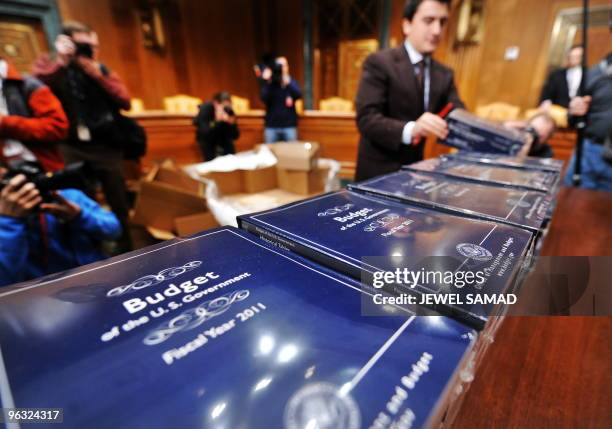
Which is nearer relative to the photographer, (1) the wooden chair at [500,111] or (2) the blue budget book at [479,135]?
(2) the blue budget book at [479,135]

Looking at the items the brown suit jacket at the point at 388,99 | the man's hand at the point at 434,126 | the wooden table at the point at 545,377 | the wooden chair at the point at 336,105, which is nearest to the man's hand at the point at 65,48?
the brown suit jacket at the point at 388,99

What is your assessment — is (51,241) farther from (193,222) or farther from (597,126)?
(597,126)

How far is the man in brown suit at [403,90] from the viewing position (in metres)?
1.20

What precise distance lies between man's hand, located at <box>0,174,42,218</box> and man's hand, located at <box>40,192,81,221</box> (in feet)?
0.44

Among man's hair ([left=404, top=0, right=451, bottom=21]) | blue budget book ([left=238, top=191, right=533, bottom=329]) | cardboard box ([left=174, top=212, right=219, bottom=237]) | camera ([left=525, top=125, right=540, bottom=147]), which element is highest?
man's hair ([left=404, top=0, right=451, bottom=21])

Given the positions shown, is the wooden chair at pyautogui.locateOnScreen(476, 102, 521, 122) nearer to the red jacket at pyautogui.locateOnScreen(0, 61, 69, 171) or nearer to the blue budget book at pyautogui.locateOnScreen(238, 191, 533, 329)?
the blue budget book at pyautogui.locateOnScreen(238, 191, 533, 329)

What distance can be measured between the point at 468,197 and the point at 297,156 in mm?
931

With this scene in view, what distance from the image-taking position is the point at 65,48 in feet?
5.48

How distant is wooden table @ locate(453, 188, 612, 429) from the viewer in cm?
38

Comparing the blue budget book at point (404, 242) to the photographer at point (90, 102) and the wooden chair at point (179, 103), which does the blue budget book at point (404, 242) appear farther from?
the wooden chair at point (179, 103)

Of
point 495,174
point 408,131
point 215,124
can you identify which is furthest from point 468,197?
point 215,124

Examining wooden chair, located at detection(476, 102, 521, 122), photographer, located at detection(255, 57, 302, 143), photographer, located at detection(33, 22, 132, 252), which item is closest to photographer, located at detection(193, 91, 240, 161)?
photographer, located at detection(255, 57, 302, 143)

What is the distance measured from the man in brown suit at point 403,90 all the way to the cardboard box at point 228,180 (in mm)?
592

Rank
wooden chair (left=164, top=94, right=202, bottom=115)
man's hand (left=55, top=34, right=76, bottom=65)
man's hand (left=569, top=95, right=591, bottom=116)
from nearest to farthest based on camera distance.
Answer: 1. man's hand (left=569, top=95, right=591, bottom=116)
2. man's hand (left=55, top=34, right=76, bottom=65)
3. wooden chair (left=164, top=94, right=202, bottom=115)
